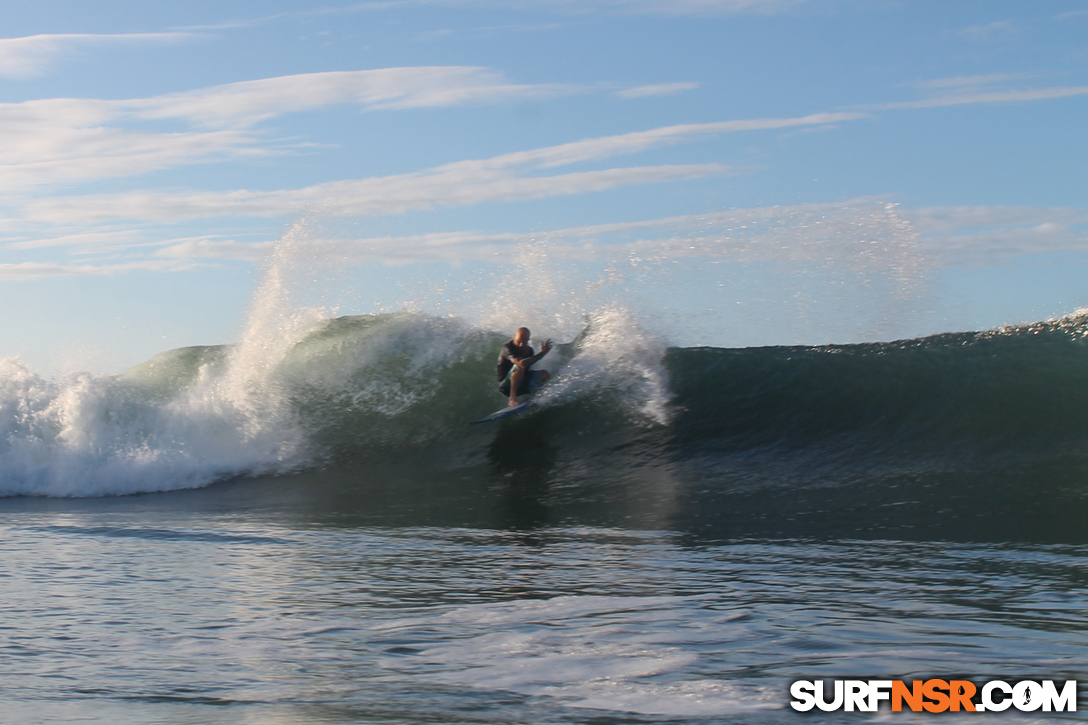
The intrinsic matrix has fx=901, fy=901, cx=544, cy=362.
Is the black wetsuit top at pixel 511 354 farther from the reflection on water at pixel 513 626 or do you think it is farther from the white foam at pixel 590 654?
the white foam at pixel 590 654

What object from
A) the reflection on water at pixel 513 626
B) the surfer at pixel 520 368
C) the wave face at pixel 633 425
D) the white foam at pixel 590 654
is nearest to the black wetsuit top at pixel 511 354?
the surfer at pixel 520 368

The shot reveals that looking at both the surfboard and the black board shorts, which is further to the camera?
the black board shorts

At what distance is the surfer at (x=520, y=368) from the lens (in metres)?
11.3

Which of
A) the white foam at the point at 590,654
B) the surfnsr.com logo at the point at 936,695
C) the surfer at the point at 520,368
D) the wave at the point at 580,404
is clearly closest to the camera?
the surfnsr.com logo at the point at 936,695

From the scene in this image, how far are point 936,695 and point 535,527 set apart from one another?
4.59 meters

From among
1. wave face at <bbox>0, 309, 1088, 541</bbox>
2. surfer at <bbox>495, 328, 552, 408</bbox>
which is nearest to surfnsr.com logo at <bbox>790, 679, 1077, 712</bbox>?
wave face at <bbox>0, 309, 1088, 541</bbox>

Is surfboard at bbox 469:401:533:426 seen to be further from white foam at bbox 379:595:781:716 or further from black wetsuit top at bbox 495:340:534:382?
white foam at bbox 379:595:781:716

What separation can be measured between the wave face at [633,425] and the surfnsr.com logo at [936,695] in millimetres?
3565

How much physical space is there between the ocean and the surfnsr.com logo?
0.07 m

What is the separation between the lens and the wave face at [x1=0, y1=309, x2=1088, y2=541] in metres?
7.96

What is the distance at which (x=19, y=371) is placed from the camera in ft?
45.5

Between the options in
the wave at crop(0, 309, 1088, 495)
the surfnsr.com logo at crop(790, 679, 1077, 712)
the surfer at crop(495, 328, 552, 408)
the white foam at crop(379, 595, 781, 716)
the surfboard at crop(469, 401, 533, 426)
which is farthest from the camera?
the surfer at crop(495, 328, 552, 408)

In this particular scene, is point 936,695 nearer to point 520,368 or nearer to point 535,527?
point 535,527

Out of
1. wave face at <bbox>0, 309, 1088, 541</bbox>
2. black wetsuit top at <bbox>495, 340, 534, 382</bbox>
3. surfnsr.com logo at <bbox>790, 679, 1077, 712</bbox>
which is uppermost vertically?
black wetsuit top at <bbox>495, 340, 534, 382</bbox>
